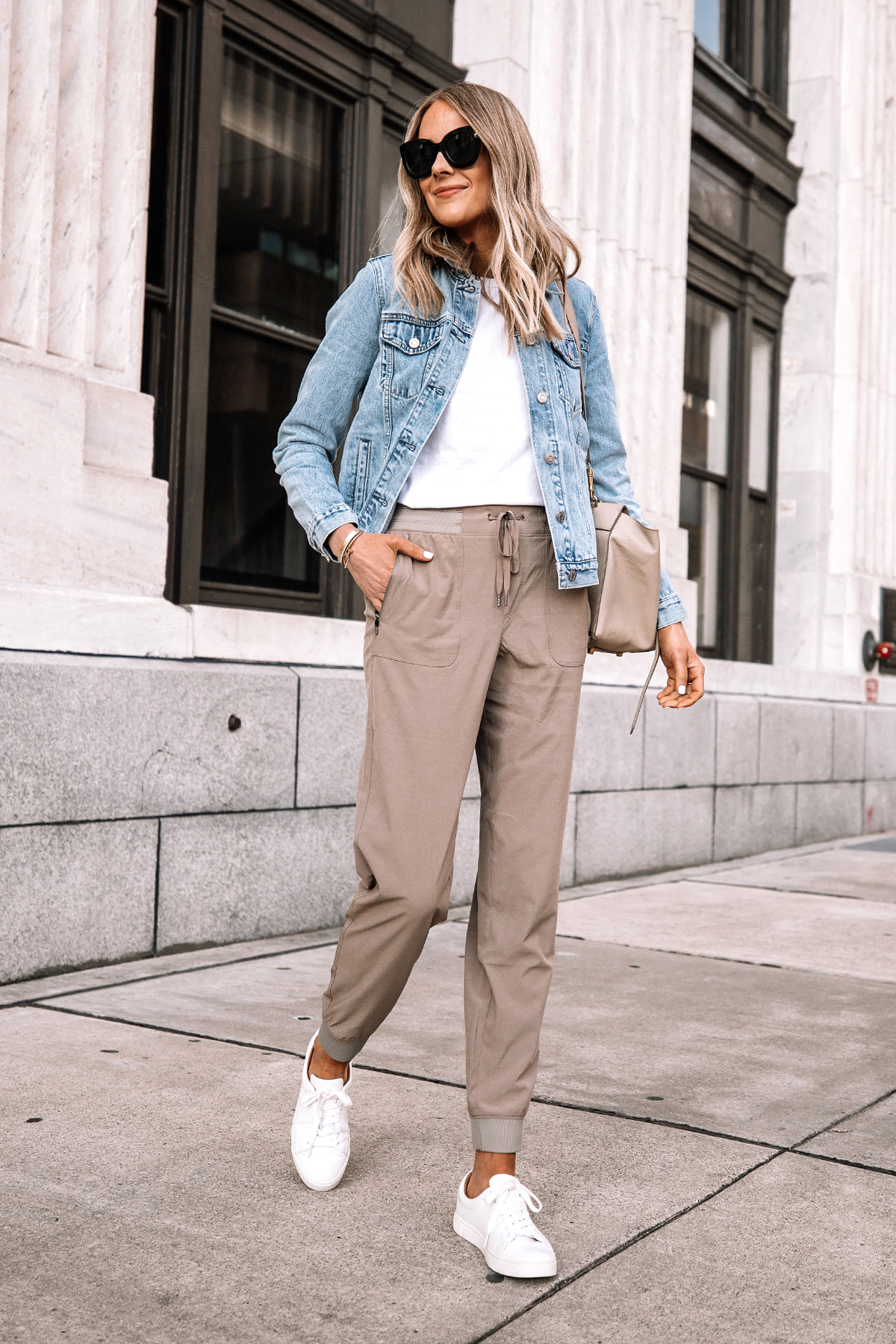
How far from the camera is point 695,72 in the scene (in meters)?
9.52

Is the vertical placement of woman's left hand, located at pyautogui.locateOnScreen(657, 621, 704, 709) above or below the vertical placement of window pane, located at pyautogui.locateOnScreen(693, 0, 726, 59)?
below

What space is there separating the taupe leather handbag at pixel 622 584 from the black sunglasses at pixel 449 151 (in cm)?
34

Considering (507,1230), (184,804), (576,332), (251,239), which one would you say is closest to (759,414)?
(251,239)

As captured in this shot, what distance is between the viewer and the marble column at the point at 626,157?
7504mm

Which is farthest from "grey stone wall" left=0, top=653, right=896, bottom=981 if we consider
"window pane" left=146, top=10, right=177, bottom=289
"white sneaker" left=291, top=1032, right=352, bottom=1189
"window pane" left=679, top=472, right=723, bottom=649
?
"window pane" left=679, top=472, right=723, bottom=649

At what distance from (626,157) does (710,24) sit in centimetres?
277

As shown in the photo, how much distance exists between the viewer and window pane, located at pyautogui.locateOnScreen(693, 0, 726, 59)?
33.0 feet

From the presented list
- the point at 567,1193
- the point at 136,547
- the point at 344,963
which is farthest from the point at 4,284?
the point at 567,1193

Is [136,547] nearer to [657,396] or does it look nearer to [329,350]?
[329,350]

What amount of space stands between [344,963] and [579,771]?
4.64m

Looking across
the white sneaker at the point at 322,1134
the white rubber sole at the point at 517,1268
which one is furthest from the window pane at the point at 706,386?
the white rubber sole at the point at 517,1268

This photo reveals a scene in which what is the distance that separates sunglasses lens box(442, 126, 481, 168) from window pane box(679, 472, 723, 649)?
7.49m

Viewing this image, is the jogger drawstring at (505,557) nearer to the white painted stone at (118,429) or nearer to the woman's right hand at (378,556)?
the woman's right hand at (378,556)

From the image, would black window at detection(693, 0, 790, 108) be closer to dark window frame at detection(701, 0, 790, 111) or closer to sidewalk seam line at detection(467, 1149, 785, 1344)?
dark window frame at detection(701, 0, 790, 111)
